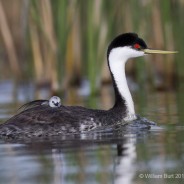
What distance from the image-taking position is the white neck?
1305cm

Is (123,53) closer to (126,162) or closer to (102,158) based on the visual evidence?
(102,158)

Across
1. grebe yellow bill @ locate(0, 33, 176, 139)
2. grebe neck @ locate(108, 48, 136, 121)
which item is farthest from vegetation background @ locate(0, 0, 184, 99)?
grebe yellow bill @ locate(0, 33, 176, 139)

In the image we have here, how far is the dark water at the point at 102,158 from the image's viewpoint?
326 inches

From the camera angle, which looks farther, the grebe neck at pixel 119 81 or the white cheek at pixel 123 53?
the white cheek at pixel 123 53

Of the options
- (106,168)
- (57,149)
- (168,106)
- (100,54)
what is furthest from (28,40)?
(106,168)

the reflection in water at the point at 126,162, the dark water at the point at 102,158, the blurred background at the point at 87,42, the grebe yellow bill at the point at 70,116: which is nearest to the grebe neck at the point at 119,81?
the grebe yellow bill at the point at 70,116

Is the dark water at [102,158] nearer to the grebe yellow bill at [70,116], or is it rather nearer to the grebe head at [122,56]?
the grebe yellow bill at [70,116]

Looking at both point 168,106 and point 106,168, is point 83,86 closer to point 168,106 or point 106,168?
point 168,106

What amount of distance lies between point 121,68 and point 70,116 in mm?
1731

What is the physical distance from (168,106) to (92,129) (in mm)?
3662

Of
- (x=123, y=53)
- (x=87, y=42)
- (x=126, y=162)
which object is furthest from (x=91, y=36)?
(x=126, y=162)

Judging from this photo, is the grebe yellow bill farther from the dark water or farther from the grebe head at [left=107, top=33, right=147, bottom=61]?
the dark water

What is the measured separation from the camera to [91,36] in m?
17.0

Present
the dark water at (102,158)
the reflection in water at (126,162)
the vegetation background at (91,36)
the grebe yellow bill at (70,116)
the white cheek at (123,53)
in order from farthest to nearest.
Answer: the vegetation background at (91,36), the white cheek at (123,53), the grebe yellow bill at (70,116), the dark water at (102,158), the reflection in water at (126,162)
